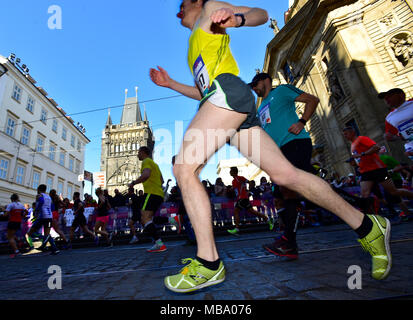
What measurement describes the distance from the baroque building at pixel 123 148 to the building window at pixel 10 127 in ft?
→ 118

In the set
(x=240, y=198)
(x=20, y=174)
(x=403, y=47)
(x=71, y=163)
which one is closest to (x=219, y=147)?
(x=240, y=198)

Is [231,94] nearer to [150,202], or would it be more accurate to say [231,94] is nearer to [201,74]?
[201,74]

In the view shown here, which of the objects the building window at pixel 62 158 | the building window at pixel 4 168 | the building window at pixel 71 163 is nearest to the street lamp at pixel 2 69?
the building window at pixel 4 168

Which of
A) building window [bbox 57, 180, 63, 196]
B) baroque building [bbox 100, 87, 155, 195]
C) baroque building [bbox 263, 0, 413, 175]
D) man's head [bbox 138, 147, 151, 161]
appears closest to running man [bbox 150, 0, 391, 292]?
man's head [bbox 138, 147, 151, 161]

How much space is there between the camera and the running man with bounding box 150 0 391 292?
4.65 feet

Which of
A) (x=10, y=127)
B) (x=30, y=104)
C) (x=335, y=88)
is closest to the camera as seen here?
(x=335, y=88)

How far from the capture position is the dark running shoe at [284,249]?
2.12m

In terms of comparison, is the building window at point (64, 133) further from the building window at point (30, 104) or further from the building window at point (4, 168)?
the building window at point (4, 168)

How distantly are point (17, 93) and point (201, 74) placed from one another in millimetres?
27844

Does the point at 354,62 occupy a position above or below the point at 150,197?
above

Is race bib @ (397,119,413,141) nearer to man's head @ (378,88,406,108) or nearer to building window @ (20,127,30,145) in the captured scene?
man's head @ (378,88,406,108)

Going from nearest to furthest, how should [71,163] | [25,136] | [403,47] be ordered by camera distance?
1. [403,47]
2. [25,136]
3. [71,163]

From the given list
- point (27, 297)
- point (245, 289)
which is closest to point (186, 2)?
point (245, 289)

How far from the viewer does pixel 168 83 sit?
2.25 meters
